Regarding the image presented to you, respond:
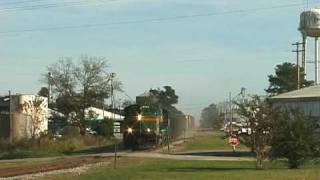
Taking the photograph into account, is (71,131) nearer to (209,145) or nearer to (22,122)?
(22,122)

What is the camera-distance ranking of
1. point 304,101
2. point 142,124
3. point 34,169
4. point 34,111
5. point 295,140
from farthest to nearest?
point 34,111 < point 142,124 < point 304,101 < point 34,169 < point 295,140

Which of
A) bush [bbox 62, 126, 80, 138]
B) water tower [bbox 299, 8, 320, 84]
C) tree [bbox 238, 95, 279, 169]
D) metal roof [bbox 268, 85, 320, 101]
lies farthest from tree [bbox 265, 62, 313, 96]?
tree [bbox 238, 95, 279, 169]

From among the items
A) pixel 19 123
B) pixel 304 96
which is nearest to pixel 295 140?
pixel 304 96

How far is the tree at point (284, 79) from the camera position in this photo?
106688 mm

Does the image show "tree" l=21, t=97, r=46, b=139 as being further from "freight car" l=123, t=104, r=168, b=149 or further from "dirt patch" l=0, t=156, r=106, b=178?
"dirt patch" l=0, t=156, r=106, b=178

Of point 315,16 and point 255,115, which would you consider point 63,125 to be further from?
point 255,115

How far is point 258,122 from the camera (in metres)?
33.9

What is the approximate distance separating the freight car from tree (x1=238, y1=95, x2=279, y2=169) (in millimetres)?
23415

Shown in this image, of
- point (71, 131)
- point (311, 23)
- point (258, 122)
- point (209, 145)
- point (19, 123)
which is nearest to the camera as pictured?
point (258, 122)

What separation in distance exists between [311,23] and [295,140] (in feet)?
200

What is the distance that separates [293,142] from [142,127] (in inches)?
1021

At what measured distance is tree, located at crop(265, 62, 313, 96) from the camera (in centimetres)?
10669

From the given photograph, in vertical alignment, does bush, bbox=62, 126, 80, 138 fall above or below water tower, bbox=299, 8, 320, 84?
below

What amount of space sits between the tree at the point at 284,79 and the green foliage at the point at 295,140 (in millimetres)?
71773
